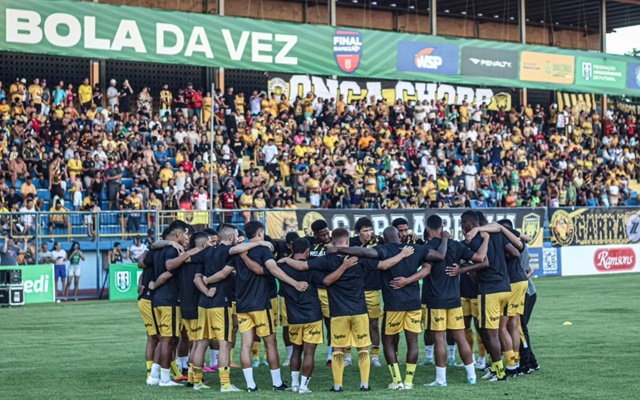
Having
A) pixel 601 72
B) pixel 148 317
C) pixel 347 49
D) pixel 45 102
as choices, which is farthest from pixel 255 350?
pixel 601 72

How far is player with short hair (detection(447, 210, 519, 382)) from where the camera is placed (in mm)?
13953

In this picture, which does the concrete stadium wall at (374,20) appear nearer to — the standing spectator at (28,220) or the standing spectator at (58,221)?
the standing spectator at (58,221)

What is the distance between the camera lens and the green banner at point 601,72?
47.7 m

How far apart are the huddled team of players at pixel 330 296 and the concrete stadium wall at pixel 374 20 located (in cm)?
2837

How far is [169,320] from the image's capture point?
14164 mm

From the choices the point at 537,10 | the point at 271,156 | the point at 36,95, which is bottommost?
the point at 271,156

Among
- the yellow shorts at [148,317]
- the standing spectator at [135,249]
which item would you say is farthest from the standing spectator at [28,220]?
the yellow shorts at [148,317]

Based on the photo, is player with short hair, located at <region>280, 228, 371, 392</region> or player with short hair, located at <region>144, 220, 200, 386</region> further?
player with short hair, located at <region>144, 220, 200, 386</region>

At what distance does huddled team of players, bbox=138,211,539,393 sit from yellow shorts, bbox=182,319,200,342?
25mm

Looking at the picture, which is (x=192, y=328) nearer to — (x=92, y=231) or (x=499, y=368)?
(x=499, y=368)

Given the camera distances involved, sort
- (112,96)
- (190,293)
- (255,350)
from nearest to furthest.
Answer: (190,293) < (255,350) < (112,96)

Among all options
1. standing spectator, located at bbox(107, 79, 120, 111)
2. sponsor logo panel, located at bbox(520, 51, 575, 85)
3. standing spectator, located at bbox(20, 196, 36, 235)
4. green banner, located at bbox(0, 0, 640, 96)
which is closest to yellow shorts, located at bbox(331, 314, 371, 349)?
standing spectator, located at bbox(20, 196, 36, 235)

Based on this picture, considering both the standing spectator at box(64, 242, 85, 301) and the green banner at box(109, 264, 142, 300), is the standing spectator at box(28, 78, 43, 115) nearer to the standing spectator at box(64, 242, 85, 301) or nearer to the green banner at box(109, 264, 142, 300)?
the standing spectator at box(64, 242, 85, 301)

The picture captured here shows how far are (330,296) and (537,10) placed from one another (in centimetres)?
4454
